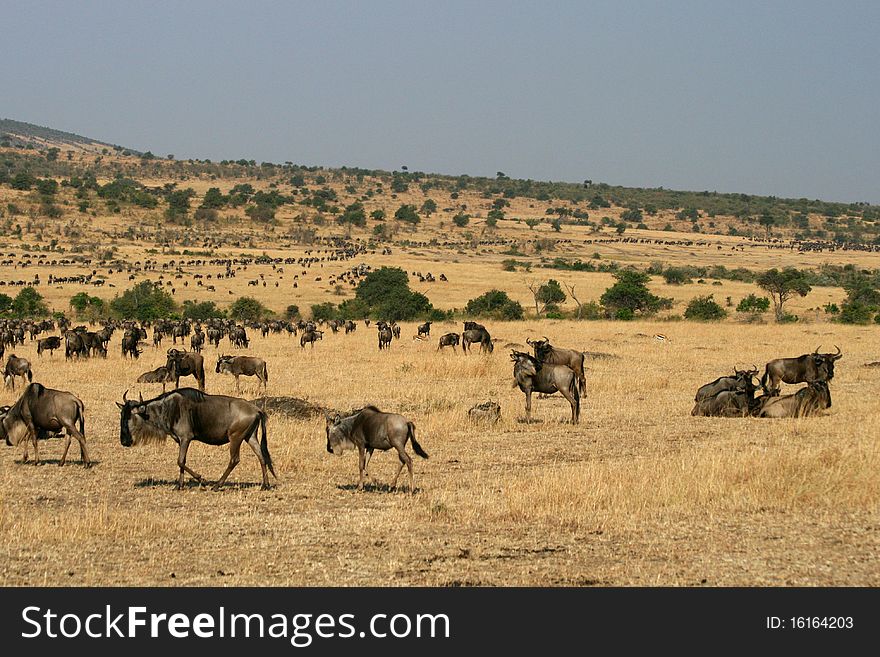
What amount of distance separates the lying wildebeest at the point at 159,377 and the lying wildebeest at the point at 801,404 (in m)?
13.1

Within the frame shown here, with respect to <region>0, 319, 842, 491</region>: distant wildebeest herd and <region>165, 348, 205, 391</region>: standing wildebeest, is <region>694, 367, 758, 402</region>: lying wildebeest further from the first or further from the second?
<region>165, 348, 205, 391</region>: standing wildebeest

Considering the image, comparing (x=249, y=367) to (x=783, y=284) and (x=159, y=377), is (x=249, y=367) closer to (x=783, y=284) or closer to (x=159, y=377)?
(x=159, y=377)

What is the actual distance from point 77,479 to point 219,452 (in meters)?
2.51

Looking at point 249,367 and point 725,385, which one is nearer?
point 725,385

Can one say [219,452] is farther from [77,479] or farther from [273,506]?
[273,506]

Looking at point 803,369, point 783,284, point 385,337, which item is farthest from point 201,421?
point 783,284

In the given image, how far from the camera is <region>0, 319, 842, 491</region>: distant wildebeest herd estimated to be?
11.8m

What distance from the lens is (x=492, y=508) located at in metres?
Result: 10.5

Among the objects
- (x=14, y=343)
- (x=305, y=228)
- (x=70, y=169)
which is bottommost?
(x=14, y=343)

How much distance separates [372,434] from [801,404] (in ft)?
31.0

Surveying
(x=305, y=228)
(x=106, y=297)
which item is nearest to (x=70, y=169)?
(x=305, y=228)

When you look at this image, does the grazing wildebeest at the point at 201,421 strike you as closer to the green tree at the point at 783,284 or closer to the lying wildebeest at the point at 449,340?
the lying wildebeest at the point at 449,340

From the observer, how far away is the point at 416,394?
21.2 m
